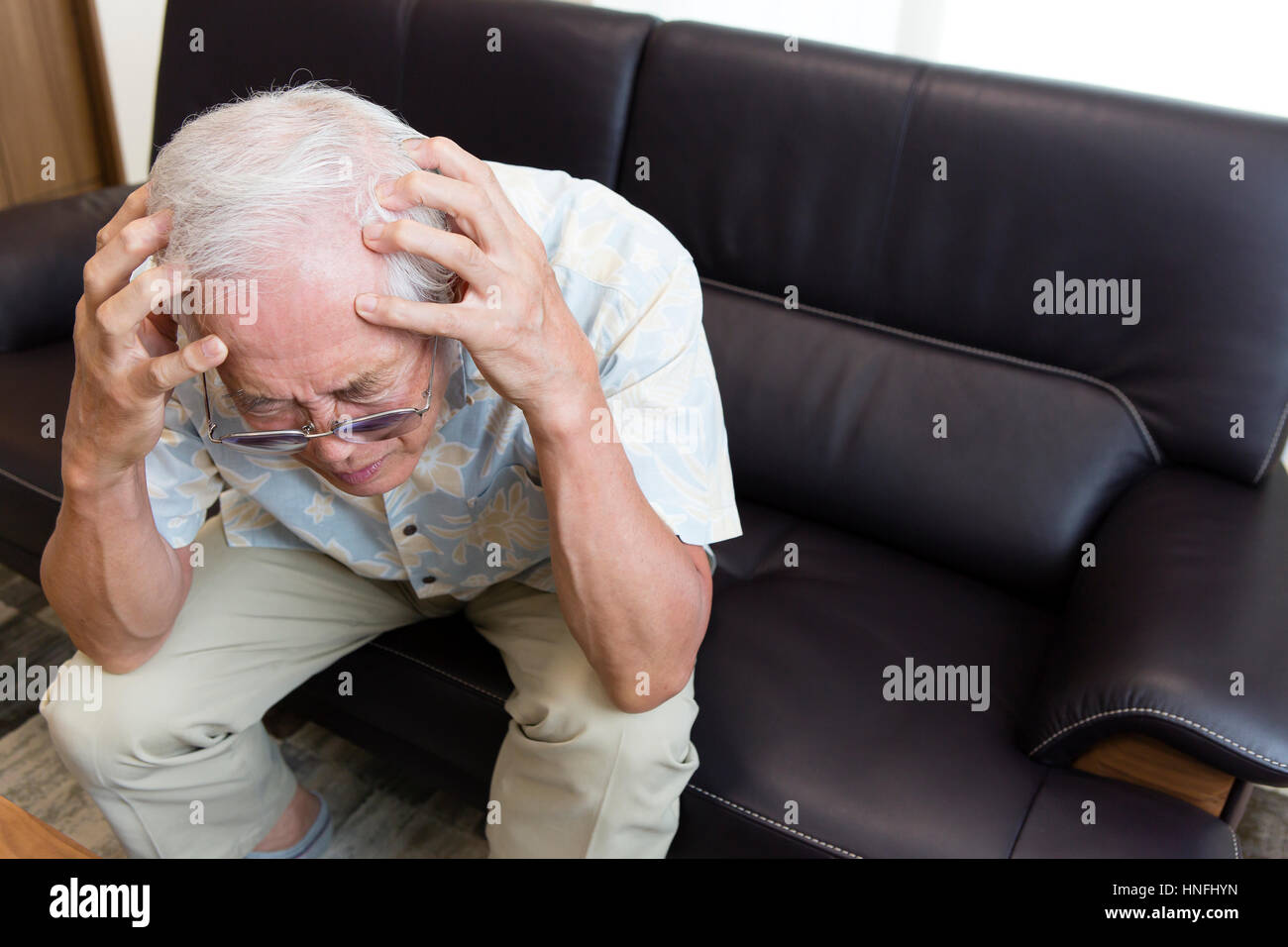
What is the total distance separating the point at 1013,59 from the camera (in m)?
1.87

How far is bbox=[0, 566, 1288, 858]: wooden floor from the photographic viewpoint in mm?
1578

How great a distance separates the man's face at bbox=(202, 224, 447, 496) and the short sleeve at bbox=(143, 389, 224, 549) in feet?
0.90

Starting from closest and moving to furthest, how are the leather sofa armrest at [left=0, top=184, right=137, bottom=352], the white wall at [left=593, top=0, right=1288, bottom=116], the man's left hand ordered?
the man's left hand
the white wall at [left=593, top=0, right=1288, bottom=116]
the leather sofa armrest at [left=0, top=184, right=137, bottom=352]

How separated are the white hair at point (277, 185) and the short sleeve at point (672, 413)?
237 mm

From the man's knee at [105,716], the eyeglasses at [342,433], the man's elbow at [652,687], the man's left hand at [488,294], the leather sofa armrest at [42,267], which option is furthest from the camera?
the leather sofa armrest at [42,267]

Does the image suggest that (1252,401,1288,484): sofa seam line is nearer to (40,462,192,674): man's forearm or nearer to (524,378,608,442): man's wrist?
(524,378,608,442): man's wrist

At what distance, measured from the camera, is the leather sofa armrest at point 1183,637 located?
1.10 meters

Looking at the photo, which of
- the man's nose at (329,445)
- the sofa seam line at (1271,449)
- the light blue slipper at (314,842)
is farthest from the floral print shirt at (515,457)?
the sofa seam line at (1271,449)

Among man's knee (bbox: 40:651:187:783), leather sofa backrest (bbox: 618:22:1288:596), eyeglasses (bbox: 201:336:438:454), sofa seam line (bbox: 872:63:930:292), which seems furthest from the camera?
sofa seam line (bbox: 872:63:930:292)

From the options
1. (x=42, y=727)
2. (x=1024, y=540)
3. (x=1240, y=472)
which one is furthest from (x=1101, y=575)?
(x=42, y=727)

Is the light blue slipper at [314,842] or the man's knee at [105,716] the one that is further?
the light blue slipper at [314,842]

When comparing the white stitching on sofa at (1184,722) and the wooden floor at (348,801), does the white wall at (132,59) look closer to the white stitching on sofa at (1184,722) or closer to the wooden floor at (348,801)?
the wooden floor at (348,801)

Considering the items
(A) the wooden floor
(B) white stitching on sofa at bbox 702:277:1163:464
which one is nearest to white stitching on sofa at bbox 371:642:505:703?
(A) the wooden floor

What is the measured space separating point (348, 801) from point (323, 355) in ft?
3.17
